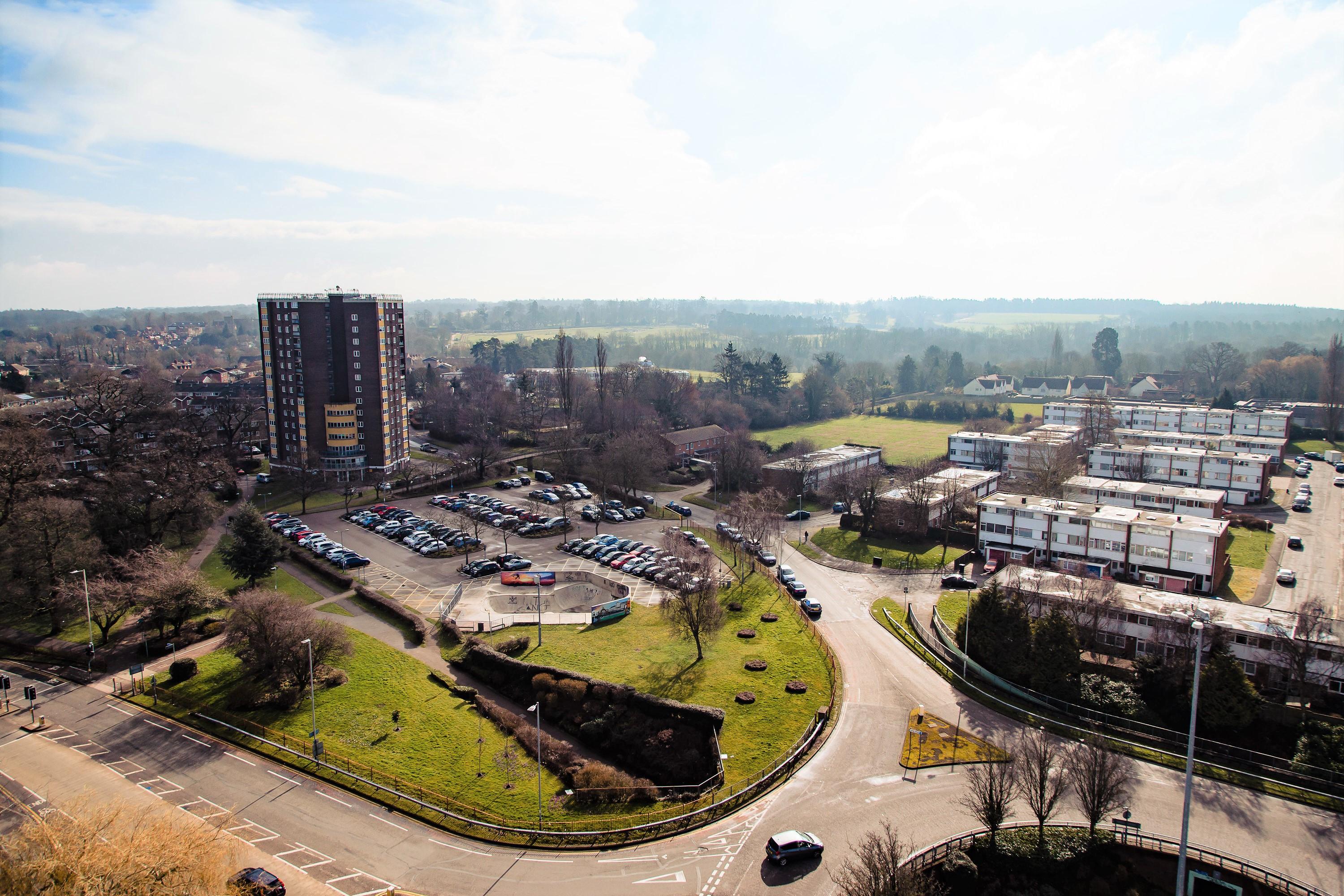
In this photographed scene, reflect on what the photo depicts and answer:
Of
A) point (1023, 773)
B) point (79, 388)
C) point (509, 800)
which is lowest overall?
point (509, 800)

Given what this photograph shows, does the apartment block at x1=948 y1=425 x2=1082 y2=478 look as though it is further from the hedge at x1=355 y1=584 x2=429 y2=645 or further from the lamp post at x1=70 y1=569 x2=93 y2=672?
the lamp post at x1=70 y1=569 x2=93 y2=672

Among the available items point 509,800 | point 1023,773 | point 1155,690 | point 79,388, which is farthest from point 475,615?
point 79,388

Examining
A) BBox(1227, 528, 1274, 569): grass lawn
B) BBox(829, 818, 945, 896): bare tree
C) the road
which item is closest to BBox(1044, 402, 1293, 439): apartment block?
the road

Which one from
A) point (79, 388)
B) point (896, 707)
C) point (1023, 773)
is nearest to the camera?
point (1023, 773)

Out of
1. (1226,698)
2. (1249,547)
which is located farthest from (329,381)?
(1249,547)

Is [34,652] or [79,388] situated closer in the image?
[34,652]

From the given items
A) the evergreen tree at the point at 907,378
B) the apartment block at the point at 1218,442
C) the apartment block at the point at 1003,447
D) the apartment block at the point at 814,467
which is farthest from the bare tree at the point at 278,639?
the evergreen tree at the point at 907,378

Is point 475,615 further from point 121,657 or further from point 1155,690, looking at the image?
point 1155,690
